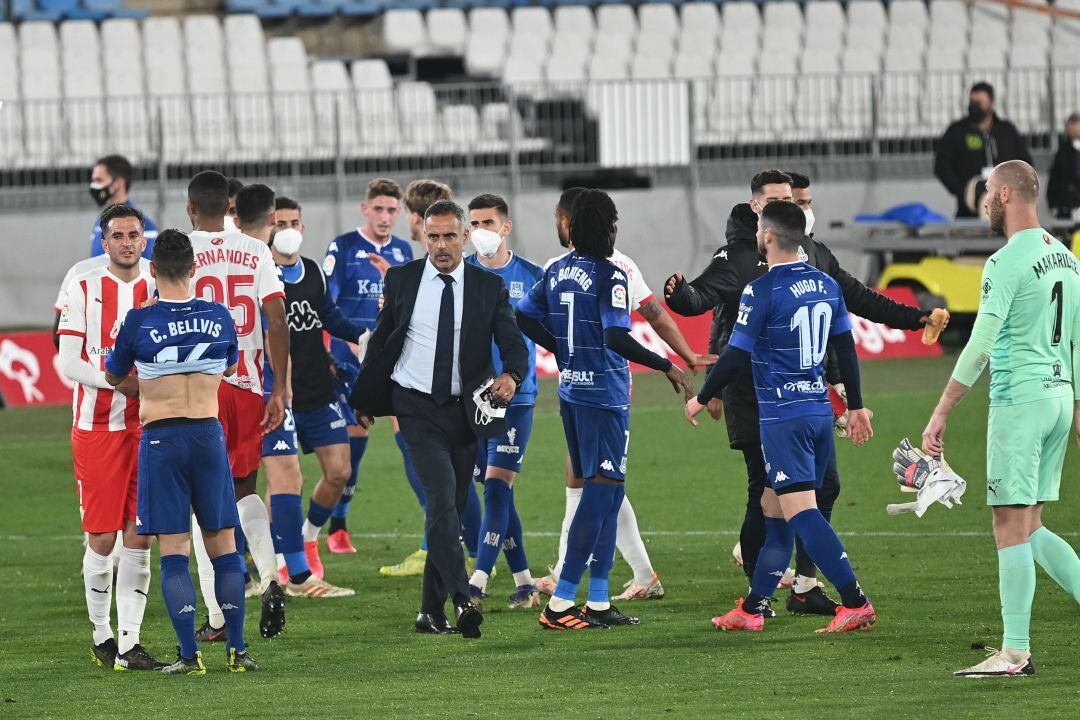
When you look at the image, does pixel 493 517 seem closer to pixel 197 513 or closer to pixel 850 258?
pixel 197 513

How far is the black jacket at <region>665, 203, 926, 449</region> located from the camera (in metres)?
8.04

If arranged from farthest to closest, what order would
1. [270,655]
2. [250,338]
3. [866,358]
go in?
[866,358]
[250,338]
[270,655]

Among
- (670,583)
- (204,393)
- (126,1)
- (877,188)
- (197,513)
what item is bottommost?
(670,583)

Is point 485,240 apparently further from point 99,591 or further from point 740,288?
point 99,591

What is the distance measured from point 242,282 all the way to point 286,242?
0.81 meters

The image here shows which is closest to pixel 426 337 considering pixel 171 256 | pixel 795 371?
pixel 171 256

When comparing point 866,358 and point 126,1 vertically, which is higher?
point 126,1

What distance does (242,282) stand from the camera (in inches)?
328

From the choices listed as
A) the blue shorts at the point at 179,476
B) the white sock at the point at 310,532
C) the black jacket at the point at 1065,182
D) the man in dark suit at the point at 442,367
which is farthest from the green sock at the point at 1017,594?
the black jacket at the point at 1065,182

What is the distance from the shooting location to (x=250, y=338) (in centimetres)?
838

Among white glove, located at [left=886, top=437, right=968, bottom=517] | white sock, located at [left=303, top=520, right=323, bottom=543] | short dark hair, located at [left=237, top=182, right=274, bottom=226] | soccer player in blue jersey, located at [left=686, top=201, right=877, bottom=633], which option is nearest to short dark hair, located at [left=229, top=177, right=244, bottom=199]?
short dark hair, located at [left=237, top=182, right=274, bottom=226]

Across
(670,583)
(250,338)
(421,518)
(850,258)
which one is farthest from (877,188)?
(250,338)

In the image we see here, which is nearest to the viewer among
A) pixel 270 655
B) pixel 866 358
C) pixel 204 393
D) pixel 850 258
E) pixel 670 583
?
pixel 204 393

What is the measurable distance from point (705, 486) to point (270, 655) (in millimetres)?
5687
